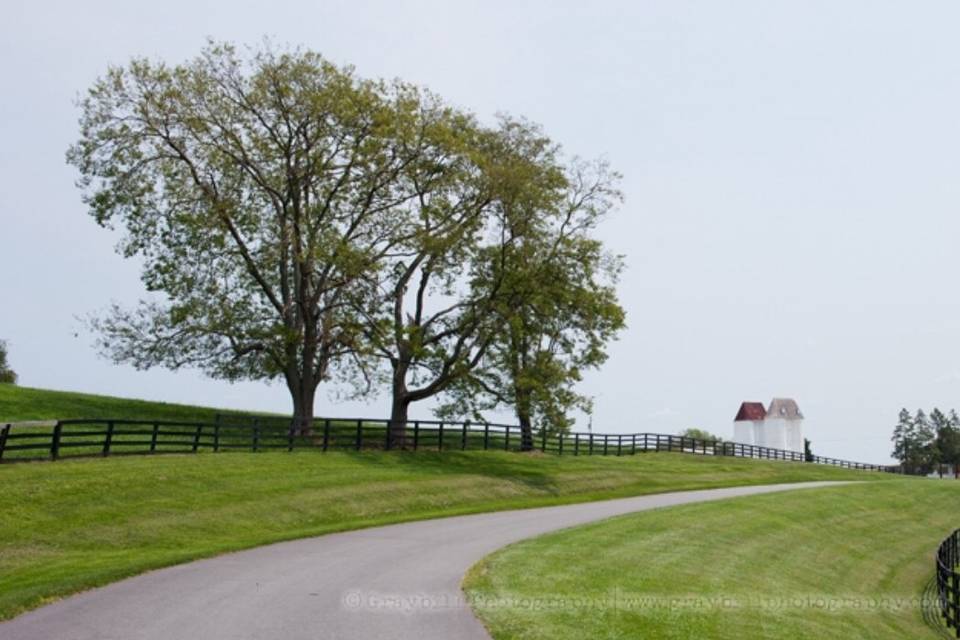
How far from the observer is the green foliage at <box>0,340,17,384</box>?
6994cm

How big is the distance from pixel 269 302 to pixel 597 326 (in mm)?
15717

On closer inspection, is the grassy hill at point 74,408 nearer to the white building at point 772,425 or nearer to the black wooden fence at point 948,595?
the black wooden fence at point 948,595

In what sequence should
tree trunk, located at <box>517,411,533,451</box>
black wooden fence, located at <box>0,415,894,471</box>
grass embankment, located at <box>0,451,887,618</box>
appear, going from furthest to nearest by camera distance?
tree trunk, located at <box>517,411,533,451</box> < black wooden fence, located at <box>0,415,894,471</box> < grass embankment, located at <box>0,451,887,618</box>

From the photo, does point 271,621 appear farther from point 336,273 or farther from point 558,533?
point 336,273

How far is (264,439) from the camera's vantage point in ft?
126

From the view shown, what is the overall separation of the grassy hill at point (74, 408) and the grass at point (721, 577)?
26092 millimetres

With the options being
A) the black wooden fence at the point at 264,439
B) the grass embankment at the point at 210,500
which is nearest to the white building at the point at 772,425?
the black wooden fence at the point at 264,439

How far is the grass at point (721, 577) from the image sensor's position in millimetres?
13578

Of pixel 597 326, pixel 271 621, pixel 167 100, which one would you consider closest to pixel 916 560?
pixel 597 326

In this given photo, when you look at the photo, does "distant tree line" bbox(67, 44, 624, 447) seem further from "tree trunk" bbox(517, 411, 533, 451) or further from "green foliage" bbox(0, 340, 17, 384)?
"green foliage" bbox(0, 340, 17, 384)

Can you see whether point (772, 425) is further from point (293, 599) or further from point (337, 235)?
point (293, 599)

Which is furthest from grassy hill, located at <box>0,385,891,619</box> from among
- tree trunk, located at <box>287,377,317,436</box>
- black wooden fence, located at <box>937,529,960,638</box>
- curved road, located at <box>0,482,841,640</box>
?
black wooden fence, located at <box>937,529,960,638</box>

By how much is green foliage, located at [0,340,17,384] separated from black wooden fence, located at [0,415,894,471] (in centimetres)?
3108

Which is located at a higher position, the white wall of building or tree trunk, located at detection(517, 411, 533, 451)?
the white wall of building
